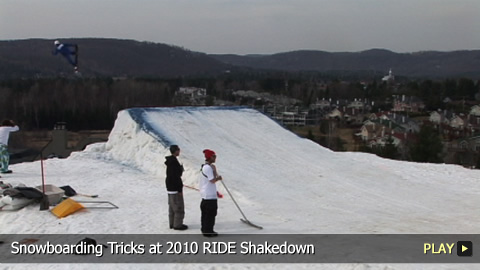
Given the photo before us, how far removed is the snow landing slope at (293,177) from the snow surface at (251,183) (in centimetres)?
3

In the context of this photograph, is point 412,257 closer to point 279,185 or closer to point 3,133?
point 279,185

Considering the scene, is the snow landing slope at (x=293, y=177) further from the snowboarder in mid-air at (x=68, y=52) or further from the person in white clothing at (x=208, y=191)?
the snowboarder in mid-air at (x=68, y=52)

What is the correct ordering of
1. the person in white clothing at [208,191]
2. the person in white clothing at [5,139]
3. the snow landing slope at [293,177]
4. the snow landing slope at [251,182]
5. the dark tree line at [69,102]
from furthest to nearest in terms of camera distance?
the dark tree line at [69,102] < the person in white clothing at [5,139] < the snow landing slope at [293,177] < the snow landing slope at [251,182] < the person in white clothing at [208,191]

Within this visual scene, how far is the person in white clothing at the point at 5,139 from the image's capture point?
11.6 meters

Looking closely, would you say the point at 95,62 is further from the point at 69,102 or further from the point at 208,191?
the point at 208,191

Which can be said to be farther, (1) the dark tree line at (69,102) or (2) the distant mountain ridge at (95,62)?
(2) the distant mountain ridge at (95,62)

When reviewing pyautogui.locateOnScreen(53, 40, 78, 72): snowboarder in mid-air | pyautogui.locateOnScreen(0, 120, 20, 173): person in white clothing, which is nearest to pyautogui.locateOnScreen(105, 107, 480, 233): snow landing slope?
pyautogui.locateOnScreen(53, 40, 78, 72): snowboarder in mid-air

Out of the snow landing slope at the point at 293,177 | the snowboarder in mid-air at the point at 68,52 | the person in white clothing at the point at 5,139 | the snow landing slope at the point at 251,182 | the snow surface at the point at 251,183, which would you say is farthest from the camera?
the snowboarder in mid-air at the point at 68,52

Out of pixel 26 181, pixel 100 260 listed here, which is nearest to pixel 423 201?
pixel 100 260

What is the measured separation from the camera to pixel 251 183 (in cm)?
1155

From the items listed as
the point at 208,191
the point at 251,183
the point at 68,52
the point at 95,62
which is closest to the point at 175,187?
the point at 208,191

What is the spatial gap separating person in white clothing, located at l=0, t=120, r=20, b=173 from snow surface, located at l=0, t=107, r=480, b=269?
294 mm

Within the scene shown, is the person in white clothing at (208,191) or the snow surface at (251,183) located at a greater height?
the person in white clothing at (208,191)

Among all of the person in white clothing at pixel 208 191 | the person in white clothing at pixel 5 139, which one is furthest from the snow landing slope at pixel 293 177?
the person in white clothing at pixel 5 139
